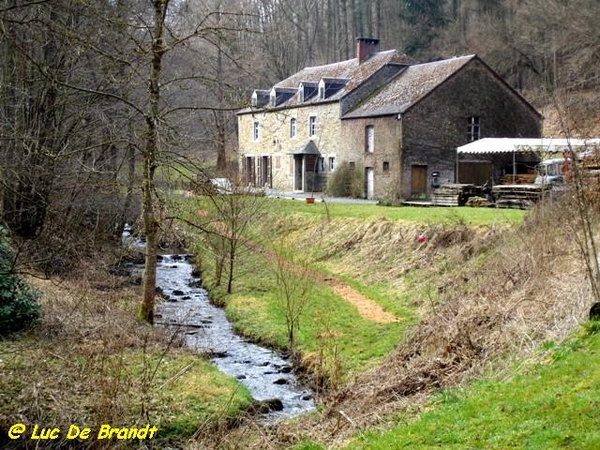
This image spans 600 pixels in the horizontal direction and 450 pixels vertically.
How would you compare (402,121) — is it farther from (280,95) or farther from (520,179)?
(280,95)

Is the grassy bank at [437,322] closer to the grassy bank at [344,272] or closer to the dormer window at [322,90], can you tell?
the grassy bank at [344,272]

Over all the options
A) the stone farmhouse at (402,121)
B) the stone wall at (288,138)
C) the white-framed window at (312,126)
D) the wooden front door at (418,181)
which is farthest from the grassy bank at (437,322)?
the white-framed window at (312,126)

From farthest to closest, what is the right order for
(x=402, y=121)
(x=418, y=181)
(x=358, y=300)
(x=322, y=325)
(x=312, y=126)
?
(x=312, y=126)
(x=418, y=181)
(x=402, y=121)
(x=358, y=300)
(x=322, y=325)

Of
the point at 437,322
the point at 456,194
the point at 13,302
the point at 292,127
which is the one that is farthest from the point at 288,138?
the point at 437,322

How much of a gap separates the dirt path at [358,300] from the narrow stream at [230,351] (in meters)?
3.02

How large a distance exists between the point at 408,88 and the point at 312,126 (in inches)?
331

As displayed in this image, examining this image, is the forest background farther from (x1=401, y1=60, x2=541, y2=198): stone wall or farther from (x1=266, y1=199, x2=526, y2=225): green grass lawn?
(x1=401, y1=60, x2=541, y2=198): stone wall

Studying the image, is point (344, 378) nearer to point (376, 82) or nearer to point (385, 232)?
point (385, 232)

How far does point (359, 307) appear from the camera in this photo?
19.0 m

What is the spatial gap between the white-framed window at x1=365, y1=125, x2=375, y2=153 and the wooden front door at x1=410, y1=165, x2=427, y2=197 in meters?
3.03

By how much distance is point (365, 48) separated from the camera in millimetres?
45625

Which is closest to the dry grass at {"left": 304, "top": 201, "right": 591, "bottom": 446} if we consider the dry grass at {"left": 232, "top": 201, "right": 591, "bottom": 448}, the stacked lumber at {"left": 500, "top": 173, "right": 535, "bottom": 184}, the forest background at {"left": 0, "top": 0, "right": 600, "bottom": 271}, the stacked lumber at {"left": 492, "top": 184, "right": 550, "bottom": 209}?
the dry grass at {"left": 232, "top": 201, "right": 591, "bottom": 448}

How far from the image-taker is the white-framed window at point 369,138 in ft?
129

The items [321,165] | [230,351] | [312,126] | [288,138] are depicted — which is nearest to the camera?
[230,351]
